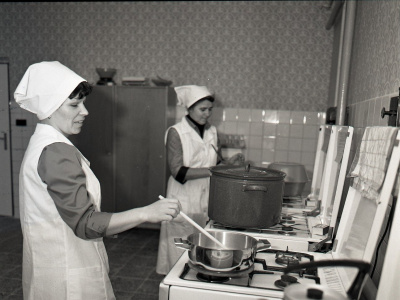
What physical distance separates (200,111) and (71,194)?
1727 millimetres

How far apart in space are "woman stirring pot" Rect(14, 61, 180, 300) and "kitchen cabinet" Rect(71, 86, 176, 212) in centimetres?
261

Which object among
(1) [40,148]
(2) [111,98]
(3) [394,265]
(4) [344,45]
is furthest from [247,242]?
(2) [111,98]

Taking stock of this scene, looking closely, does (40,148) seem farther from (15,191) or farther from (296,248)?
(15,191)

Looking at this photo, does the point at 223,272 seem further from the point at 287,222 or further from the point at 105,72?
the point at 105,72

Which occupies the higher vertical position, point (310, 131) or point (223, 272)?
point (310, 131)

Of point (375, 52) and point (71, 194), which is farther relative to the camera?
point (375, 52)

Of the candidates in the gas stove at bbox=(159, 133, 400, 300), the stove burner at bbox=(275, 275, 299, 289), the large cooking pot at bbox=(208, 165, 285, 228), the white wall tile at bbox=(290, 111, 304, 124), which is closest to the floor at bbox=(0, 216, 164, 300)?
the large cooking pot at bbox=(208, 165, 285, 228)

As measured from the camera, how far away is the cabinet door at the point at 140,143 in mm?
4098

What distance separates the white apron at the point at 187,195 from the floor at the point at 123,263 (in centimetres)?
23

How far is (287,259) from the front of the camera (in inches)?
55.9

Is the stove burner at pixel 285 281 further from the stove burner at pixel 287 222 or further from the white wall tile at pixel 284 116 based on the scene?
the white wall tile at pixel 284 116

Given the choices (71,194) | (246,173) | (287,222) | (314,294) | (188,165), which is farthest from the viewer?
(188,165)

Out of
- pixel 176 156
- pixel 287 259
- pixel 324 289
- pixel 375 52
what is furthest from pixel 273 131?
pixel 324 289

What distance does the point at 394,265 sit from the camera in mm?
953
